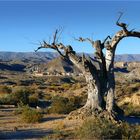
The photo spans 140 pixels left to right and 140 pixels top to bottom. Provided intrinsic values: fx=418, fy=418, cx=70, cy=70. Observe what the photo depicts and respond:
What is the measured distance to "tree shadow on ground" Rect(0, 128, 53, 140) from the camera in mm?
17359

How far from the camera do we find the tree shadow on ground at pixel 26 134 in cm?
1736

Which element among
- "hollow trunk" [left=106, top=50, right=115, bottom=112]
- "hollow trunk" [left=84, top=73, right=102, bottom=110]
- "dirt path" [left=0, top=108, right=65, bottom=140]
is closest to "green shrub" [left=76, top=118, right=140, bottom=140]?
"dirt path" [left=0, top=108, right=65, bottom=140]

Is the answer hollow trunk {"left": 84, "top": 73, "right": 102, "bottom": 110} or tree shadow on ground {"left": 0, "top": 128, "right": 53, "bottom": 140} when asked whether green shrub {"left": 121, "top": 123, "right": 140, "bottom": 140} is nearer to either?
tree shadow on ground {"left": 0, "top": 128, "right": 53, "bottom": 140}

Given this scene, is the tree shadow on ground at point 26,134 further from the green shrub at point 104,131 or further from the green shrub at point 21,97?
the green shrub at point 21,97

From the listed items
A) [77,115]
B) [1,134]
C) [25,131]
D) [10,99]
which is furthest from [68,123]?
[10,99]

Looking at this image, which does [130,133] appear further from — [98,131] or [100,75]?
[100,75]

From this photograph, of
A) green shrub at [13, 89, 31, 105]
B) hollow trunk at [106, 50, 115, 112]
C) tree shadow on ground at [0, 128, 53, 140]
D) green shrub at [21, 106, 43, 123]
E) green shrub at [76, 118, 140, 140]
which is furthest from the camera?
green shrub at [13, 89, 31, 105]

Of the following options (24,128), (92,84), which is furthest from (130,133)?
(24,128)

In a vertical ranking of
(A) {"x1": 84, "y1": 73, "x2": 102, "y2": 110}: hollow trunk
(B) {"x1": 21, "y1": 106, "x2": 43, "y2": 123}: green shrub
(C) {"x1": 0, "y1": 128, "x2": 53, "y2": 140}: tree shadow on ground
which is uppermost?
(A) {"x1": 84, "y1": 73, "x2": 102, "y2": 110}: hollow trunk

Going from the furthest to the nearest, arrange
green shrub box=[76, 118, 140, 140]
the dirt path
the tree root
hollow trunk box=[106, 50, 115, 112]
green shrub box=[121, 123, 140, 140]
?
hollow trunk box=[106, 50, 115, 112]
the tree root
the dirt path
green shrub box=[76, 118, 140, 140]
green shrub box=[121, 123, 140, 140]

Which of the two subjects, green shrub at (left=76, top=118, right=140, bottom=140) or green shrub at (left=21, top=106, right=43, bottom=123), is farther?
green shrub at (left=21, top=106, right=43, bottom=123)

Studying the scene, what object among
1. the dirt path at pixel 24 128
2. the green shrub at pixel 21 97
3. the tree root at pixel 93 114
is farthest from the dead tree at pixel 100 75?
the green shrub at pixel 21 97

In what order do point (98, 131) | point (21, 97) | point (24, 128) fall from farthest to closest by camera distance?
1. point (21, 97)
2. point (24, 128)
3. point (98, 131)

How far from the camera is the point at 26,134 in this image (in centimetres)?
1803
